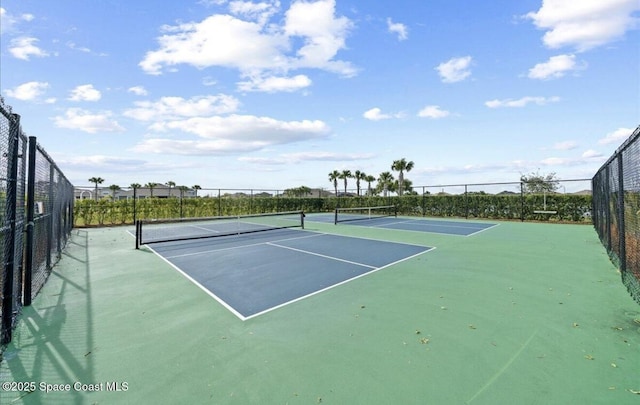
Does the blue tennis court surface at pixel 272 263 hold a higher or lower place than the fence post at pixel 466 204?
lower

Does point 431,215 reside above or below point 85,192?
below

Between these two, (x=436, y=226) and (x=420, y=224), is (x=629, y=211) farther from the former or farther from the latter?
(x=420, y=224)

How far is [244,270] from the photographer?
5996mm

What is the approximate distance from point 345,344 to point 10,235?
12.5ft

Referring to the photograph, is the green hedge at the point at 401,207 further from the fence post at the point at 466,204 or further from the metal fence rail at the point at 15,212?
the metal fence rail at the point at 15,212

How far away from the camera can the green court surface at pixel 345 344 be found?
2305 millimetres

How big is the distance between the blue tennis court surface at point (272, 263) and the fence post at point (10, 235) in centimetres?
221

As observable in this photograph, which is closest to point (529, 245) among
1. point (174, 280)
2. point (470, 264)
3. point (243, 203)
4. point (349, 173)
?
point (470, 264)

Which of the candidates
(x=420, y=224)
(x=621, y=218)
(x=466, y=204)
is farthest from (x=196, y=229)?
(x=466, y=204)

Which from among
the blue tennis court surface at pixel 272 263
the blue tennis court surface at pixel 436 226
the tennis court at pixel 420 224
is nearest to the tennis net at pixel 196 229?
the blue tennis court surface at pixel 272 263

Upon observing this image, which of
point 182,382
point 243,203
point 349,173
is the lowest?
point 182,382

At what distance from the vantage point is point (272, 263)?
259 inches

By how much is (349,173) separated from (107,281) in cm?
5044

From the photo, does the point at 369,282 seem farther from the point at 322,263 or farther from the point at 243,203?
the point at 243,203
